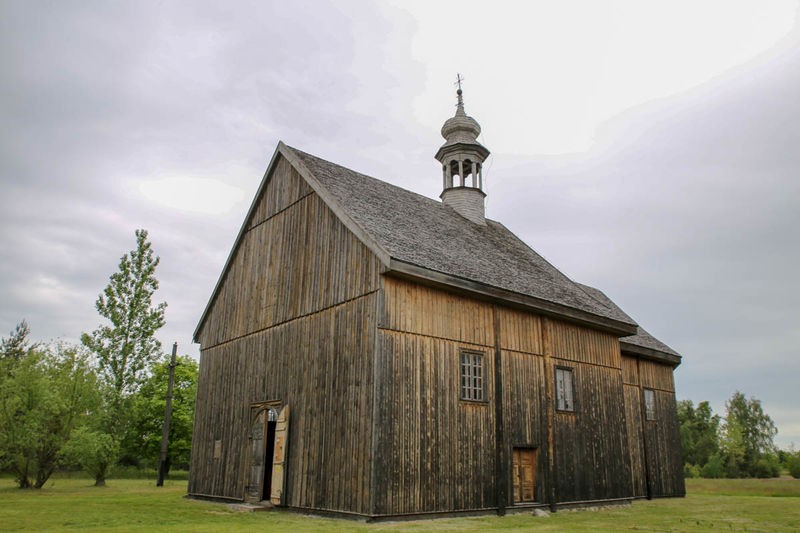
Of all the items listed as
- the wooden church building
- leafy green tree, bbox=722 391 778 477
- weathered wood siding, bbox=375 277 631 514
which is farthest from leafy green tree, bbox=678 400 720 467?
weathered wood siding, bbox=375 277 631 514

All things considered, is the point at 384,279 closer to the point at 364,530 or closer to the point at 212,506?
the point at 364,530

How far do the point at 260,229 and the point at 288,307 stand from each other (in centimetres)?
376

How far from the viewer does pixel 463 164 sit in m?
25.0

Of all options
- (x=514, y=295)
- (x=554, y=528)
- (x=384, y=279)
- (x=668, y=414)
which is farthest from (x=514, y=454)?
(x=668, y=414)

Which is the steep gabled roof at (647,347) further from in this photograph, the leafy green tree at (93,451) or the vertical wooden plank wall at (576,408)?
the leafy green tree at (93,451)

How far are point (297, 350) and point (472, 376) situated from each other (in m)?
4.93

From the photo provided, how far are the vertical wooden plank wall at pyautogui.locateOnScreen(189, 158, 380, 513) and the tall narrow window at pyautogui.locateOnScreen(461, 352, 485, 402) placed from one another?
293 centimetres

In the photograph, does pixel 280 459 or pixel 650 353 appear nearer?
pixel 280 459

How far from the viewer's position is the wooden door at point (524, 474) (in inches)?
611

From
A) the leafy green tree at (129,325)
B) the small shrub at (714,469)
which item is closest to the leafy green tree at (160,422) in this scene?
the leafy green tree at (129,325)

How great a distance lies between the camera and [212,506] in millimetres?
16828

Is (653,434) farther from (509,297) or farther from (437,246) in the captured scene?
(437,246)

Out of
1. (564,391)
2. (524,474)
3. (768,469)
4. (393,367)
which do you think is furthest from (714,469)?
(393,367)

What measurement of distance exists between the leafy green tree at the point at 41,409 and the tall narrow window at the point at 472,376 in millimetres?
20082
